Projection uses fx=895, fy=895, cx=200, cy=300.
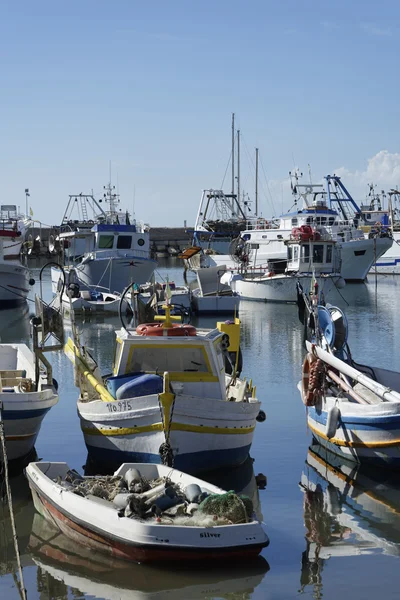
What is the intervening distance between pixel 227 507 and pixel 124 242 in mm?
40069

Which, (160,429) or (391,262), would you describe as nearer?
(160,429)

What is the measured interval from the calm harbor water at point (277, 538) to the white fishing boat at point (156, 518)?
212 mm

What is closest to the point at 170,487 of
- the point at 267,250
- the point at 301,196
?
the point at 267,250

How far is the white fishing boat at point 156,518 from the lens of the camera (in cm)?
1033

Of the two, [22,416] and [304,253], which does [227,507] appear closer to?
[22,416]

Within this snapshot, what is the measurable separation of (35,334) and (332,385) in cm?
560

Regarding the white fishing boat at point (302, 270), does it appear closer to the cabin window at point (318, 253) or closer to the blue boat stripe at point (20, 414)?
the cabin window at point (318, 253)

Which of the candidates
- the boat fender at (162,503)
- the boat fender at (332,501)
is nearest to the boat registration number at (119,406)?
the boat fender at (162,503)

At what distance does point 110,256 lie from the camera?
48.2m

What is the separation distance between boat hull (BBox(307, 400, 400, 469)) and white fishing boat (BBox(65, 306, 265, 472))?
1.50 m

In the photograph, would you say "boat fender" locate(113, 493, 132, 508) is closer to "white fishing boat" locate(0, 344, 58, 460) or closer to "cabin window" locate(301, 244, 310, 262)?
"white fishing boat" locate(0, 344, 58, 460)

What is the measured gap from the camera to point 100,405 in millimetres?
14141

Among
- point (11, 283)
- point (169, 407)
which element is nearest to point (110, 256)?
point (11, 283)

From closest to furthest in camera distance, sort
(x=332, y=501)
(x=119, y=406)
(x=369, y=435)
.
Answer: (x=332, y=501), (x=119, y=406), (x=369, y=435)
